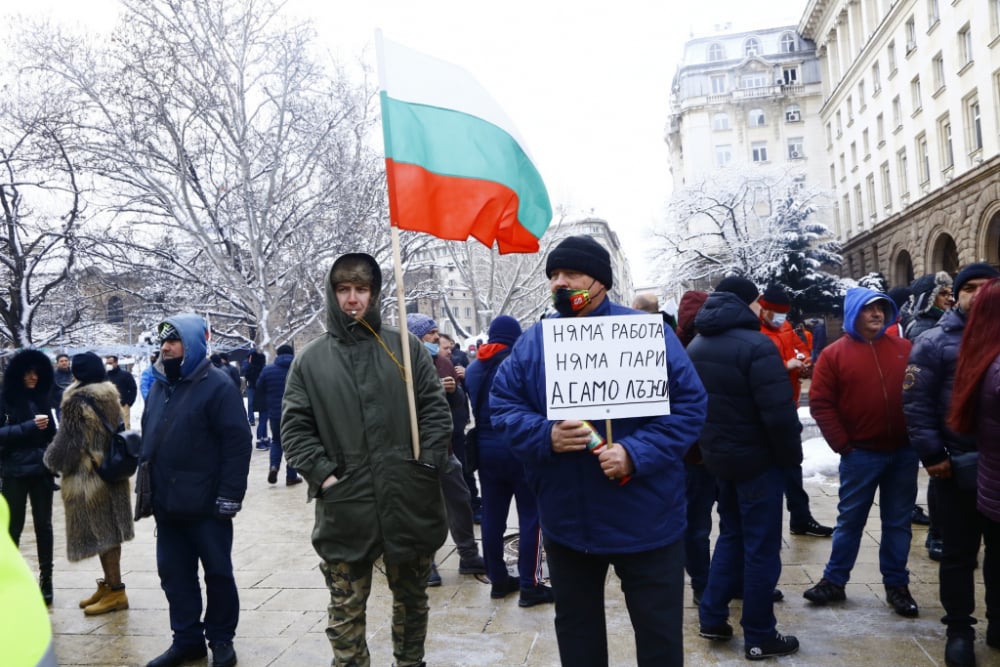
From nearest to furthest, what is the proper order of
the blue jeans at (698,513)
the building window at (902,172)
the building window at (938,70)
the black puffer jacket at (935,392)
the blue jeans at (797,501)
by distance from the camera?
1. the black puffer jacket at (935,392)
2. the blue jeans at (698,513)
3. the blue jeans at (797,501)
4. the building window at (938,70)
5. the building window at (902,172)

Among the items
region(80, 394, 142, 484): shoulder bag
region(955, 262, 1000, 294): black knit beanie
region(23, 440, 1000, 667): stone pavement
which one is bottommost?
region(23, 440, 1000, 667): stone pavement

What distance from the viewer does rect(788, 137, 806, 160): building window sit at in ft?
180

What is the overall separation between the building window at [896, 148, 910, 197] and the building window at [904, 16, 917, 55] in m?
4.27

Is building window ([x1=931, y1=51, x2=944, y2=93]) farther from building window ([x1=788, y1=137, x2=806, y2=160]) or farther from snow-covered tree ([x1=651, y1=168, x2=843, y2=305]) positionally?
building window ([x1=788, y1=137, x2=806, y2=160])

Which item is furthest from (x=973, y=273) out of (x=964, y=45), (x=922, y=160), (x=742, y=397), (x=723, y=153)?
(x=723, y=153)

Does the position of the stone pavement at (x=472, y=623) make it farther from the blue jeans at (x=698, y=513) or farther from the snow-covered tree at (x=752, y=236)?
the snow-covered tree at (x=752, y=236)

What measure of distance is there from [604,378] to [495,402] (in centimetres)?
50

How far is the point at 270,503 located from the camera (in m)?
9.65

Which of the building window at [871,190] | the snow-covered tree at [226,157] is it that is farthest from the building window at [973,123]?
the snow-covered tree at [226,157]

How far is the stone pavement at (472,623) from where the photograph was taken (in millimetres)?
4180

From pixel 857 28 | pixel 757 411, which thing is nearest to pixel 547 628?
pixel 757 411

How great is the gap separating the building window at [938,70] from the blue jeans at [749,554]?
30.4 metres

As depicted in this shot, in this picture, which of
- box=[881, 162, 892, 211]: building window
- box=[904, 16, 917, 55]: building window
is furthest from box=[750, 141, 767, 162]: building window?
box=[904, 16, 917, 55]: building window

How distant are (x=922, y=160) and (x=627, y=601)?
112 ft
